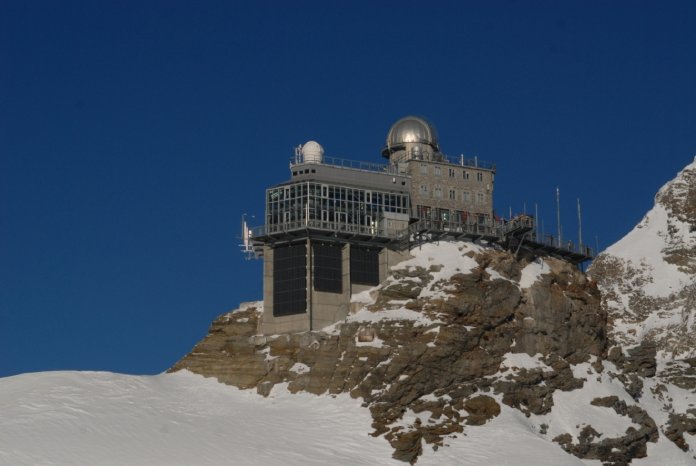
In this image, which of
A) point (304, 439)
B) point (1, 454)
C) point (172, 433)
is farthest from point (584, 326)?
point (1, 454)

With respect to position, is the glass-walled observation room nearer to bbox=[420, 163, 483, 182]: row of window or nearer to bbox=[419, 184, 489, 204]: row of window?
bbox=[419, 184, 489, 204]: row of window

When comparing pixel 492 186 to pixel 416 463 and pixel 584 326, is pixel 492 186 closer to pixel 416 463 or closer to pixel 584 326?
pixel 584 326

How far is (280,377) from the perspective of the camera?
16412 centimetres

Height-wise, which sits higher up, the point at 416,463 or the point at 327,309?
the point at 327,309

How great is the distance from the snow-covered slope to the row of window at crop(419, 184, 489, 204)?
32033 millimetres

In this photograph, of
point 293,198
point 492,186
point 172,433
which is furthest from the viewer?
point 492,186

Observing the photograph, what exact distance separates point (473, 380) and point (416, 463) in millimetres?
15366

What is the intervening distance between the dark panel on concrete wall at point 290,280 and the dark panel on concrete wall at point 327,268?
4.46ft

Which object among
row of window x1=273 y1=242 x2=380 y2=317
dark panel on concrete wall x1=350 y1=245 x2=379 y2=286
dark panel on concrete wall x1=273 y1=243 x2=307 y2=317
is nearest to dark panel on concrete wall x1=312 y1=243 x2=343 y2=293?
row of window x1=273 y1=242 x2=380 y2=317

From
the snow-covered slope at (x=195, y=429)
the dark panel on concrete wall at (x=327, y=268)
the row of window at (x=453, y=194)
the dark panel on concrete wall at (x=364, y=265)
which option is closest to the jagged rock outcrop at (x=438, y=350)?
the dark panel on concrete wall at (x=364, y=265)

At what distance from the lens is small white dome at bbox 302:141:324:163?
17650 cm

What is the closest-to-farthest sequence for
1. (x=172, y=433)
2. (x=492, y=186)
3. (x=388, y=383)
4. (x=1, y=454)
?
(x=1, y=454), (x=172, y=433), (x=388, y=383), (x=492, y=186)

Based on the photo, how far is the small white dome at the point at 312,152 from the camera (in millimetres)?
176500

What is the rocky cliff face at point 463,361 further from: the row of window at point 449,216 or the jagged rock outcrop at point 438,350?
the row of window at point 449,216
